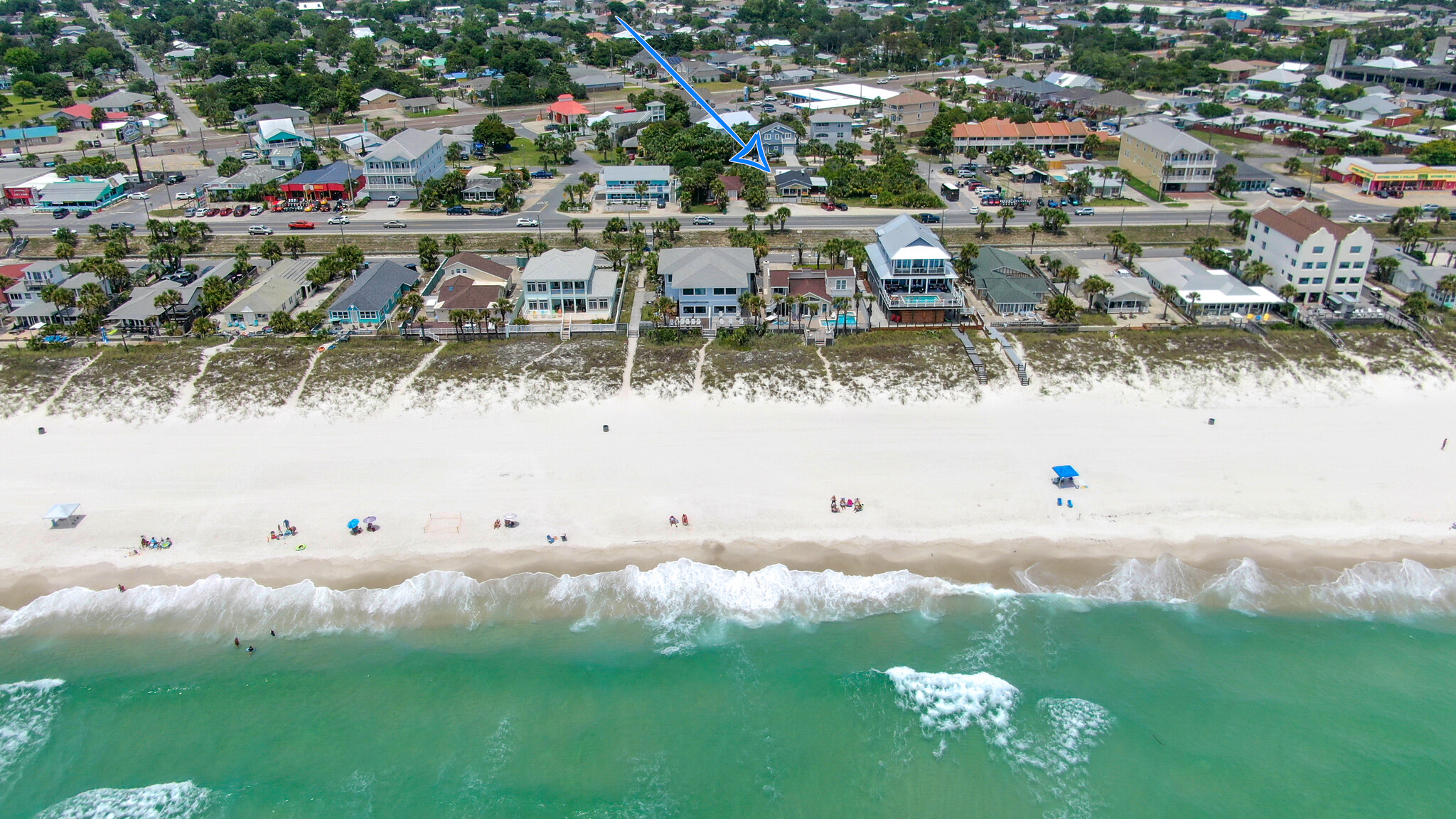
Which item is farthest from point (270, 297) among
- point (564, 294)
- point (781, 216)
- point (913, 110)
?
point (913, 110)

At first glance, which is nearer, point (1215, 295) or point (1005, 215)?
point (1215, 295)

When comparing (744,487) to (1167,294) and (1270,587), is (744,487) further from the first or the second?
(1167,294)

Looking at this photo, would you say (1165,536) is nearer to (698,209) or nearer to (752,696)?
(752,696)

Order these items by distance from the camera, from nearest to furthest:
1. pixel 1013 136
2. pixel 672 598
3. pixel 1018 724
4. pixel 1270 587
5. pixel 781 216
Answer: pixel 1018 724, pixel 672 598, pixel 1270 587, pixel 781 216, pixel 1013 136

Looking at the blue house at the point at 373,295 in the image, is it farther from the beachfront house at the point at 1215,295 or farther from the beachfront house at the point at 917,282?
the beachfront house at the point at 1215,295

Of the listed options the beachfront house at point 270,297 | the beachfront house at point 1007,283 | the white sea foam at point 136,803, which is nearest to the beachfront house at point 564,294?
the beachfront house at point 270,297

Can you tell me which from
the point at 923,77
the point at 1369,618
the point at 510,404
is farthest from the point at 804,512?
the point at 923,77
